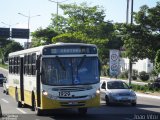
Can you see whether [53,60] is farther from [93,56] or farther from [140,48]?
[140,48]

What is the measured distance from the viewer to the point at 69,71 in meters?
19.0

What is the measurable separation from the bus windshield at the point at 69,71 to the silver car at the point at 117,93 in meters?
7.41

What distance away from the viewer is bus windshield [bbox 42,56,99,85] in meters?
18.9

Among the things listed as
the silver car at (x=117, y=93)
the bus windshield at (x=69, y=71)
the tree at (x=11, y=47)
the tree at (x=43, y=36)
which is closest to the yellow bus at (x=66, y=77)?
the bus windshield at (x=69, y=71)

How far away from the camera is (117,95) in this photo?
26.6 metres

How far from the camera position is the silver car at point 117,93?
2634 cm

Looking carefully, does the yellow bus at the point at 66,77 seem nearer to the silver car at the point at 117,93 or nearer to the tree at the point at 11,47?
the silver car at the point at 117,93

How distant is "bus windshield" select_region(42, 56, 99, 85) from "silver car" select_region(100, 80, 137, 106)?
741 centimetres

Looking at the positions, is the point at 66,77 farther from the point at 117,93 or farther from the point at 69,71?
the point at 117,93

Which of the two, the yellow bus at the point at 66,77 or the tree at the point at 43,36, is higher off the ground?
the tree at the point at 43,36

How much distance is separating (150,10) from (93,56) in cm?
2610

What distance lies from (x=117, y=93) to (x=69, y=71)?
26.6 feet

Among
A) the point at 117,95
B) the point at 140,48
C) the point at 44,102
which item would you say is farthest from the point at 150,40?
the point at 44,102

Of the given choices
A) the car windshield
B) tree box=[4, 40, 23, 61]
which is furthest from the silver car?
tree box=[4, 40, 23, 61]
